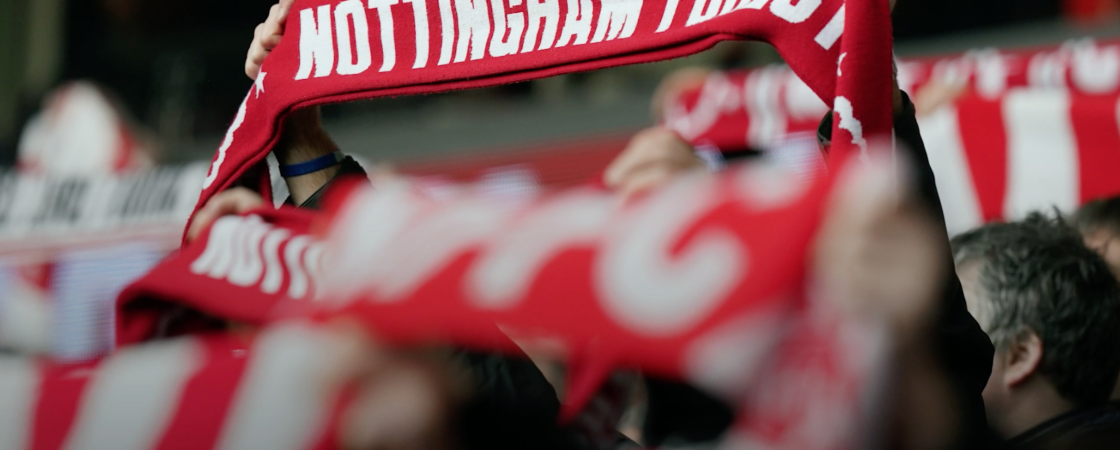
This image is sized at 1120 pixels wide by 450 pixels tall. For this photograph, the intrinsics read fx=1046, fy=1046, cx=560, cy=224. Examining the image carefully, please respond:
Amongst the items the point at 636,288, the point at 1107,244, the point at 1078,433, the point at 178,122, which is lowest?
the point at 178,122

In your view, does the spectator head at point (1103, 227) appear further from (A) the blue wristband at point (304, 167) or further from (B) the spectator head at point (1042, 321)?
(A) the blue wristband at point (304, 167)

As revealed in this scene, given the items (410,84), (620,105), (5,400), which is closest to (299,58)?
(410,84)

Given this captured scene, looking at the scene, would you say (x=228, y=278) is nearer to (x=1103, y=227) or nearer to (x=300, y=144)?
(x=300, y=144)

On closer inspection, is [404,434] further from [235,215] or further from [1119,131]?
[1119,131]

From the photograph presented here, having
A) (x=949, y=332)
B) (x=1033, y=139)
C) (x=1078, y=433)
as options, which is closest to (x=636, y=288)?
(x=949, y=332)

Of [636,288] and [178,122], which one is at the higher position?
[636,288]

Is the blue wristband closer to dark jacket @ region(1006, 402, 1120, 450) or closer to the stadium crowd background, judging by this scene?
the stadium crowd background

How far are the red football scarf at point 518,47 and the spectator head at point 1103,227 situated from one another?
858 mm

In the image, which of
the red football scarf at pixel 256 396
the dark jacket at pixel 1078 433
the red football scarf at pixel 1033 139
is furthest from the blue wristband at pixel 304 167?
the red football scarf at pixel 1033 139

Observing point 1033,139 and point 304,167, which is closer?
point 304,167

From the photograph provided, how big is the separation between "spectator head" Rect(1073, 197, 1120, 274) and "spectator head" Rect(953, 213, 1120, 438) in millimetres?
182

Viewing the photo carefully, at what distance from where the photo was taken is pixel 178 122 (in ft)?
16.9

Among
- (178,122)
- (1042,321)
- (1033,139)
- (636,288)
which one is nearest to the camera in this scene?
(636,288)

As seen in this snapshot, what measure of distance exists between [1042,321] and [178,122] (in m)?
4.66
